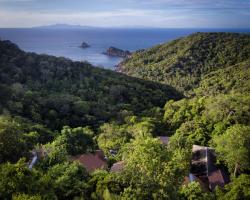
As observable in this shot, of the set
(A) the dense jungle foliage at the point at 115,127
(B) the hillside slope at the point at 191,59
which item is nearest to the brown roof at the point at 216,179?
(A) the dense jungle foliage at the point at 115,127

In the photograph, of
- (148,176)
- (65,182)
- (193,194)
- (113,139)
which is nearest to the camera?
(148,176)

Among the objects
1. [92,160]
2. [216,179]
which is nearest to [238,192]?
[216,179]

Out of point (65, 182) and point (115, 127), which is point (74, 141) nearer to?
point (65, 182)

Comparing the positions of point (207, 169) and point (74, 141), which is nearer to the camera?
point (74, 141)

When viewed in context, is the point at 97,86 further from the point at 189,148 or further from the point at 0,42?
the point at 189,148

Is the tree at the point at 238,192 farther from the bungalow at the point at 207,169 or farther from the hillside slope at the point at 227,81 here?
the hillside slope at the point at 227,81
